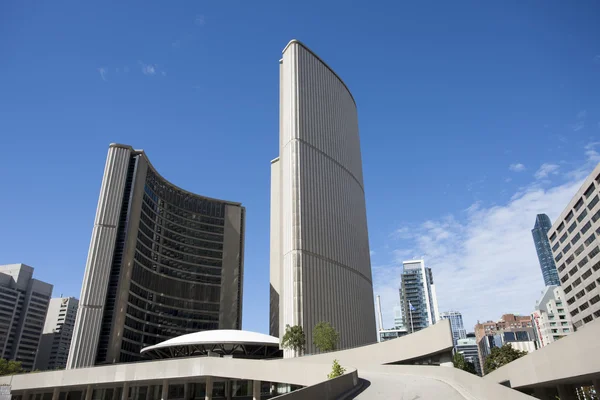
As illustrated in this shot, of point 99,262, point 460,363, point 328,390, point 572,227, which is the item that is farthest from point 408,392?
point 572,227

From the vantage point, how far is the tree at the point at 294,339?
57.1 metres

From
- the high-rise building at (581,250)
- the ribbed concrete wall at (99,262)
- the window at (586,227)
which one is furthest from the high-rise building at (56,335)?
the window at (586,227)

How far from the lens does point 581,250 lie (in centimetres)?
8231

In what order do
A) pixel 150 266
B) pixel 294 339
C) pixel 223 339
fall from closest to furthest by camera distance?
pixel 294 339
pixel 223 339
pixel 150 266

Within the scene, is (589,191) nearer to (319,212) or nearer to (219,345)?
(319,212)

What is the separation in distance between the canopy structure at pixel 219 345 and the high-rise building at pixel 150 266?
12.6m

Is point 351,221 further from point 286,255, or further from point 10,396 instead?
point 10,396

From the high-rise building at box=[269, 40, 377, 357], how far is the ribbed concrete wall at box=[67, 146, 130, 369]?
34.7 m

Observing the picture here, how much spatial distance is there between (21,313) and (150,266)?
368 feet

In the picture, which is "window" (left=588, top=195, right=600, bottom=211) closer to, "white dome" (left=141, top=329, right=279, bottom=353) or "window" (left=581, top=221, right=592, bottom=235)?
"window" (left=581, top=221, right=592, bottom=235)

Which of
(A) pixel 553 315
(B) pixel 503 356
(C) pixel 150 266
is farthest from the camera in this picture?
(A) pixel 553 315

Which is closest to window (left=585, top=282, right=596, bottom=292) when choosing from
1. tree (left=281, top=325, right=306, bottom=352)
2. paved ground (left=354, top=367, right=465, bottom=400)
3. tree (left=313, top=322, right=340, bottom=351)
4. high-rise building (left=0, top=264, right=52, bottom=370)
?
tree (left=313, top=322, right=340, bottom=351)

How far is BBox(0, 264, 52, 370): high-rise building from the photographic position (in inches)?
6358

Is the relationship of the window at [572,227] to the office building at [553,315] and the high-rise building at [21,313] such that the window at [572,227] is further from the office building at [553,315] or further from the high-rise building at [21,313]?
the high-rise building at [21,313]
